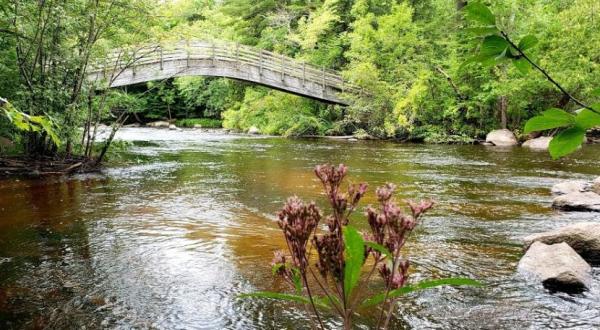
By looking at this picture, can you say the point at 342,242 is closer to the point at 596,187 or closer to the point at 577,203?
the point at 577,203

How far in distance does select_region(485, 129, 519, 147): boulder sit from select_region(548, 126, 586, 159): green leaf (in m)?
20.0

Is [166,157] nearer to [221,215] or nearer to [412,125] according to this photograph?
[221,215]

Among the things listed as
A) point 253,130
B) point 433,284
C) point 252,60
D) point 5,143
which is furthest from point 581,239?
point 253,130

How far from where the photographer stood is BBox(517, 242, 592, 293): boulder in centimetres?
455

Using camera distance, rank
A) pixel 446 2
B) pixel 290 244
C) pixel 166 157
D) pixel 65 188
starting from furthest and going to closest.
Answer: pixel 446 2
pixel 166 157
pixel 65 188
pixel 290 244

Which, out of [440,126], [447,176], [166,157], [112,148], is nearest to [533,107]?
[440,126]

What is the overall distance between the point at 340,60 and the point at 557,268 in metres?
25.7

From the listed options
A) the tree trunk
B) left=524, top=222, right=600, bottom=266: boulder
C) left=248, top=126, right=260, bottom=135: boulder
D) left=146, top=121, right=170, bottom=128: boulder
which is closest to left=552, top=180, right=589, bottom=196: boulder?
left=524, top=222, right=600, bottom=266: boulder

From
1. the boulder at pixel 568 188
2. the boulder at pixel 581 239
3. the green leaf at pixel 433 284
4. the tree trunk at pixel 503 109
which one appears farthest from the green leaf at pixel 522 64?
the tree trunk at pixel 503 109

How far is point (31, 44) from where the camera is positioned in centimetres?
1020

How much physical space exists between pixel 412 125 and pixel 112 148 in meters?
13.8

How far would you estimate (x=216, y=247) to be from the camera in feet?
19.7

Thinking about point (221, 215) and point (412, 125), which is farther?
point (412, 125)

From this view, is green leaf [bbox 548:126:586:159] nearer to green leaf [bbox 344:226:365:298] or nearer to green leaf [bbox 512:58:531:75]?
green leaf [bbox 512:58:531:75]
